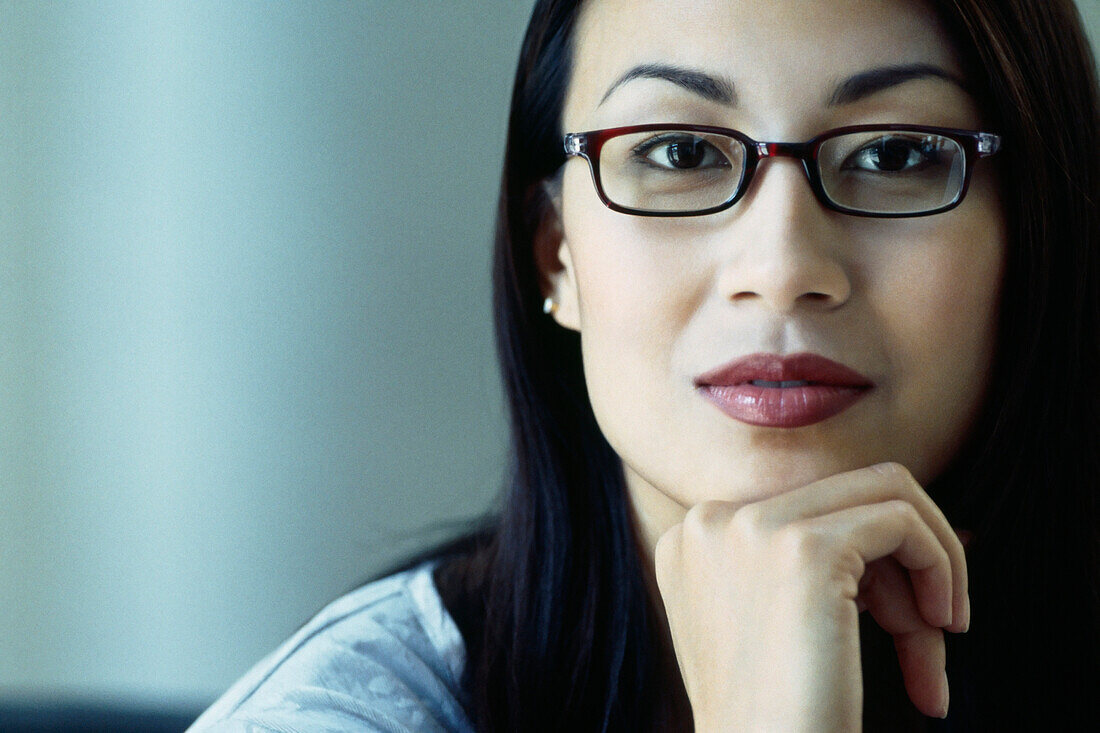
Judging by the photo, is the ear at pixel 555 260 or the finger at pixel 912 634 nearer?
the finger at pixel 912 634

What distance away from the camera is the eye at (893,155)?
105 centimetres

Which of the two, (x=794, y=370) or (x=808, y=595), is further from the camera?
(x=794, y=370)

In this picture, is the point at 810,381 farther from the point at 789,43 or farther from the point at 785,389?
the point at 789,43

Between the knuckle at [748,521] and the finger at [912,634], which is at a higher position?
the knuckle at [748,521]

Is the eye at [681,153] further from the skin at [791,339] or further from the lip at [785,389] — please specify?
the lip at [785,389]

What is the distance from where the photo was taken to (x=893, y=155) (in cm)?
106

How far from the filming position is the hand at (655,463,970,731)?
2.91ft

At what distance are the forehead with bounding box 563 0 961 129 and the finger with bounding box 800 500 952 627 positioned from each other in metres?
0.43

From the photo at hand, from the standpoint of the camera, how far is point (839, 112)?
1.03 m

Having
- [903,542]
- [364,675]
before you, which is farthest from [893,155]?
[364,675]

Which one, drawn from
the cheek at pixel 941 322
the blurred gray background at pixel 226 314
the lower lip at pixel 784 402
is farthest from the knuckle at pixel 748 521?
the blurred gray background at pixel 226 314

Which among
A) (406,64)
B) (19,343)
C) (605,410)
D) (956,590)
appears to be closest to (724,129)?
(605,410)

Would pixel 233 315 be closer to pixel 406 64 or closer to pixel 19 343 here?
pixel 19 343

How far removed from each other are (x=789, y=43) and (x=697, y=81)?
0.10 meters
